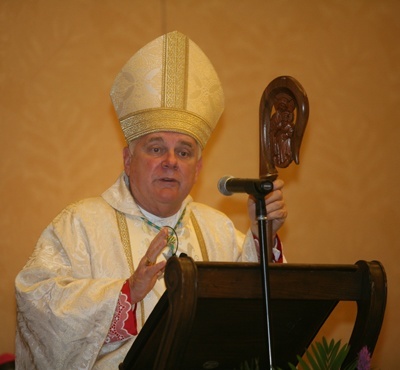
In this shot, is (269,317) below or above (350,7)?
below

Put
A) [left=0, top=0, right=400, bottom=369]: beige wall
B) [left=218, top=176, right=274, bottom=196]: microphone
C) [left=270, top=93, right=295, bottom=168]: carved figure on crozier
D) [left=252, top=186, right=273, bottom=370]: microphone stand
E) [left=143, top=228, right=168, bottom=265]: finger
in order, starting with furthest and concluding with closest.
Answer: [left=0, top=0, right=400, bottom=369]: beige wall
[left=270, top=93, right=295, bottom=168]: carved figure on crozier
[left=143, top=228, right=168, bottom=265]: finger
[left=218, top=176, right=274, bottom=196]: microphone
[left=252, top=186, right=273, bottom=370]: microphone stand

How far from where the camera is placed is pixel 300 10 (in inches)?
229

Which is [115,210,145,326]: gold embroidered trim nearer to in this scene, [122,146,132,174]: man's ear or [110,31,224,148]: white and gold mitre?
[122,146,132,174]: man's ear

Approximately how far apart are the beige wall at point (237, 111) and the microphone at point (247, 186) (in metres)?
2.34

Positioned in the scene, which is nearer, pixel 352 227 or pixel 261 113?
pixel 261 113

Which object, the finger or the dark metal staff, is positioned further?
the dark metal staff

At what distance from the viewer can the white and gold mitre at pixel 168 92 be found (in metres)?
4.14

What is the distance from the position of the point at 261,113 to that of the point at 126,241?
3.05 feet

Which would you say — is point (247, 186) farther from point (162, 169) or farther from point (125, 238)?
point (125, 238)

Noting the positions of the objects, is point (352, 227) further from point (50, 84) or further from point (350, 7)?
point (50, 84)

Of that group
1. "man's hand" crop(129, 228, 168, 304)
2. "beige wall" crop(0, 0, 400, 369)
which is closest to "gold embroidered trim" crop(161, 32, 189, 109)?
"beige wall" crop(0, 0, 400, 369)

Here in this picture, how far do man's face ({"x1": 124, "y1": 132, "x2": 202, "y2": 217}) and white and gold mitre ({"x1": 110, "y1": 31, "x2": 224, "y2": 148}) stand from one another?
5 cm

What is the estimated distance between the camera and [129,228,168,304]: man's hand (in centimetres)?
313

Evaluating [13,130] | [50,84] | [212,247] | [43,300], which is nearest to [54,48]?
[50,84]
